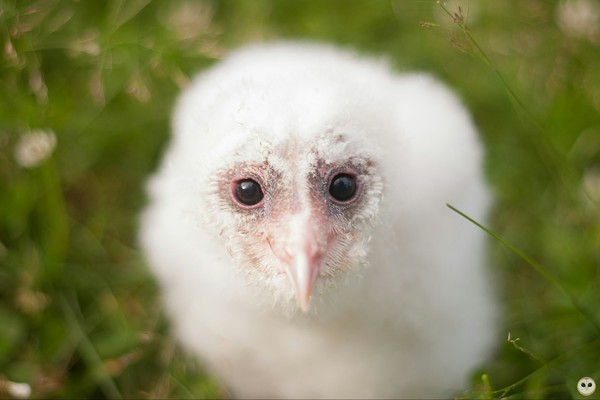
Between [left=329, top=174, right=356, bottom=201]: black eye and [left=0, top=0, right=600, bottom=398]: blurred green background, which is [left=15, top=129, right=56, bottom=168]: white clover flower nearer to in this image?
[left=0, top=0, right=600, bottom=398]: blurred green background

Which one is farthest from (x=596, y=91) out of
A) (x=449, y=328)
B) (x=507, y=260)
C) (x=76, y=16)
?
(x=76, y=16)

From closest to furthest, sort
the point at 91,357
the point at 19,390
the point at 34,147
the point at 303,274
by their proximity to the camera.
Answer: the point at 303,274 < the point at 19,390 < the point at 91,357 < the point at 34,147

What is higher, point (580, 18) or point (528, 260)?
point (580, 18)

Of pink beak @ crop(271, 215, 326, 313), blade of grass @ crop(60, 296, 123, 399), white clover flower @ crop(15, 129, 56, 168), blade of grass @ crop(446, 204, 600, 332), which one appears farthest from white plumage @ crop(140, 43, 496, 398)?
white clover flower @ crop(15, 129, 56, 168)

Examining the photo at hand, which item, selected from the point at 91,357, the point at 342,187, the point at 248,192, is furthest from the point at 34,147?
the point at 342,187

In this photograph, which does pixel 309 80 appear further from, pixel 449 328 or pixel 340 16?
pixel 340 16

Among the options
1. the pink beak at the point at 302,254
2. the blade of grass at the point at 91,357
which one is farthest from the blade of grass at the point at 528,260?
Result: the blade of grass at the point at 91,357

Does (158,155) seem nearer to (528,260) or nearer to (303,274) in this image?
(303,274)

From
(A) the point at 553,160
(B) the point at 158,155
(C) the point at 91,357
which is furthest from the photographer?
(B) the point at 158,155
